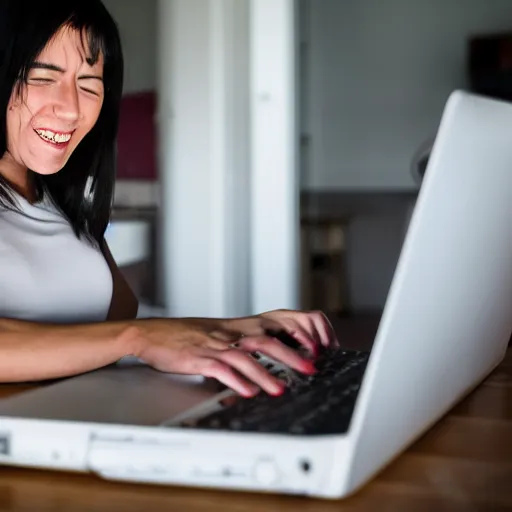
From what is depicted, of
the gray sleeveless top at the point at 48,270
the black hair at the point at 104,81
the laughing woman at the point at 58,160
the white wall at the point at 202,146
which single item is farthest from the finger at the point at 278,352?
the white wall at the point at 202,146

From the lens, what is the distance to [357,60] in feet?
16.2

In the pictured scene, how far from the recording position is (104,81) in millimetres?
1374

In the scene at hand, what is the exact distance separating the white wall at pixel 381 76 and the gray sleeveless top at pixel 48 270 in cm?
365

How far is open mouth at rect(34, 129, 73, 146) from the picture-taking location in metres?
1.32

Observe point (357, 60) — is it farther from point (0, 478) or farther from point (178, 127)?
point (0, 478)

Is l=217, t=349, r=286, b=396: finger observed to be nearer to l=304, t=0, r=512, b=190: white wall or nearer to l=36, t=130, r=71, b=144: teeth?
l=36, t=130, r=71, b=144: teeth

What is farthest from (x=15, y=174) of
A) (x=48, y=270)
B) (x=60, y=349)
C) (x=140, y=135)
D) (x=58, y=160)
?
(x=140, y=135)

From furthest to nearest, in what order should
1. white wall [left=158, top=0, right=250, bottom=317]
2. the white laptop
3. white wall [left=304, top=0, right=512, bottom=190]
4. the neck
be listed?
white wall [left=304, top=0, right=512, bottom=190]
white wall [left=158, top=0, right=250, bottom=317]
the neck
the white laptop

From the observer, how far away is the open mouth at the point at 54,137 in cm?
132

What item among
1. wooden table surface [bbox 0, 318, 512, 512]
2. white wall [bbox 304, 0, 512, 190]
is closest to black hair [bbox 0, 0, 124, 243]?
wooden table surface [bbox 0, 318, 512, 512]

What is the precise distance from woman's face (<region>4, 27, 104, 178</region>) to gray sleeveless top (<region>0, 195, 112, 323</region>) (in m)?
0.09

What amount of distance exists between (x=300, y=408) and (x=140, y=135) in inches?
105

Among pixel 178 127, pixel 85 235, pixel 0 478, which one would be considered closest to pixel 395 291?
pixel 0 478

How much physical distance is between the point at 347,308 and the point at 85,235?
141 inches
